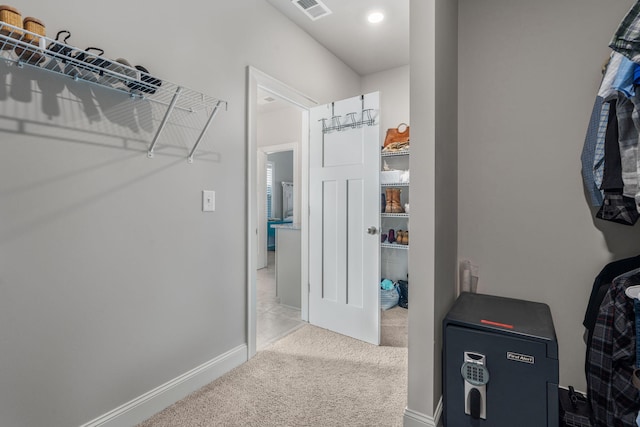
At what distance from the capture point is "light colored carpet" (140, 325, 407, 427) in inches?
65.9

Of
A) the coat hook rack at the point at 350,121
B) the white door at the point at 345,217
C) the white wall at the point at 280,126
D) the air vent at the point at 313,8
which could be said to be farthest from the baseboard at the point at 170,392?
the white wall at the point at 280,126

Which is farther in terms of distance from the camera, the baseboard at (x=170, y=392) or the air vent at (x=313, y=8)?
the air vent at (x=313, y=8)

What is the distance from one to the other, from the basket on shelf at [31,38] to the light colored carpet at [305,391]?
1.77 meters

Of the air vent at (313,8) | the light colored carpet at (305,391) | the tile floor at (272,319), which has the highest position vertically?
the air vent at (313,8)

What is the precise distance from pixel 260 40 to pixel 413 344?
231 centimetres

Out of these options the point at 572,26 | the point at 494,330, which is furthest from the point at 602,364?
the point at 572,26

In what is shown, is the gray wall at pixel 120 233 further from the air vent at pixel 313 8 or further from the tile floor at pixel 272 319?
the tile floor at pixel 272 319

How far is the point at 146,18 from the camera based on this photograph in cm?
166

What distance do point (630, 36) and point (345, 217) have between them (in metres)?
2.05

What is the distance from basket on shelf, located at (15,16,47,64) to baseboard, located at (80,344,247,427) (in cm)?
160

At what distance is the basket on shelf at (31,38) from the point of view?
1132mm

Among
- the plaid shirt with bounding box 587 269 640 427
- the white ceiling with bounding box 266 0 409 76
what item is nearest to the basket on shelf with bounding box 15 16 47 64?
the white ceiling with bounding box 266 0 409 76

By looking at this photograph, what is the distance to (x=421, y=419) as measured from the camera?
1517mm

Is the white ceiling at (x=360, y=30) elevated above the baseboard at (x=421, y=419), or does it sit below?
above
